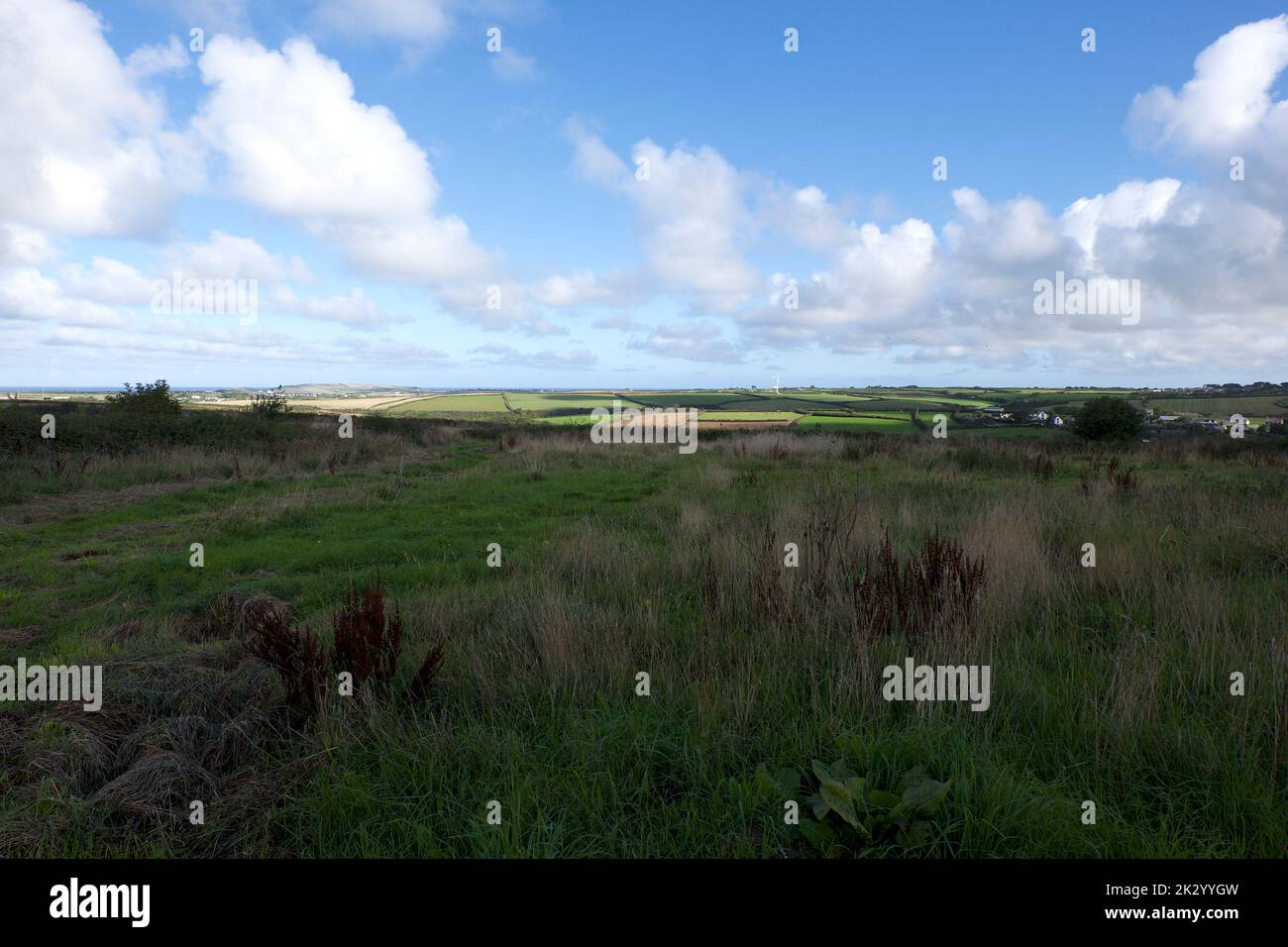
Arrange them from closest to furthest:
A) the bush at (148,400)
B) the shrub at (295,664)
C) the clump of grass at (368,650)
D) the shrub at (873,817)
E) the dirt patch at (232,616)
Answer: the shrub at (873,817) → the shrub at (295,664) → the clump of grass at (368,650) → the dirt patch at (232,616) → the bush at (148,400)

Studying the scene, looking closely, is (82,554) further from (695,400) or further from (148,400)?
(695,400)

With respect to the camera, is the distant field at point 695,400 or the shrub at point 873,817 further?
the distant field at point 695,400

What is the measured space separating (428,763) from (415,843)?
1.39 feet

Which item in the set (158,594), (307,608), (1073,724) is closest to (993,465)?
(1073,724)

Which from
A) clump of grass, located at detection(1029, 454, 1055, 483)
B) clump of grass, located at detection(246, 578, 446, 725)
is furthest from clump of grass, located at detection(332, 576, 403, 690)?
clump of grass, located at detection(1029, 454, 1055, 483)

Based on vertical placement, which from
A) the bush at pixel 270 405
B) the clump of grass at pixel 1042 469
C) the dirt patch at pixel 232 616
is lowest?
the dirt patch at pixel 232 616

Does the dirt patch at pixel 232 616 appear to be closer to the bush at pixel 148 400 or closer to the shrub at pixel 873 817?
the shrub at pixel 873 817

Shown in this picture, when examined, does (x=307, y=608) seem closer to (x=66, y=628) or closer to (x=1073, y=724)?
(x=66, y=628)

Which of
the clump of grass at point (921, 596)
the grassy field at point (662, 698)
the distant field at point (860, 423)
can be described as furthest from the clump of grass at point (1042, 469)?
the distant field at point (860, 423)

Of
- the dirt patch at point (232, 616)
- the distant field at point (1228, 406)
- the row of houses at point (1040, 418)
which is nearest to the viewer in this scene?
the dirt patch at point (232, 616)

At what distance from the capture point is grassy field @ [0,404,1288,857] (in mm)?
2430

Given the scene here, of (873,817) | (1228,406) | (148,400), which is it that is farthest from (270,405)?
(1228,406)

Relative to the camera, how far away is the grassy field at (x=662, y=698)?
2.43m
